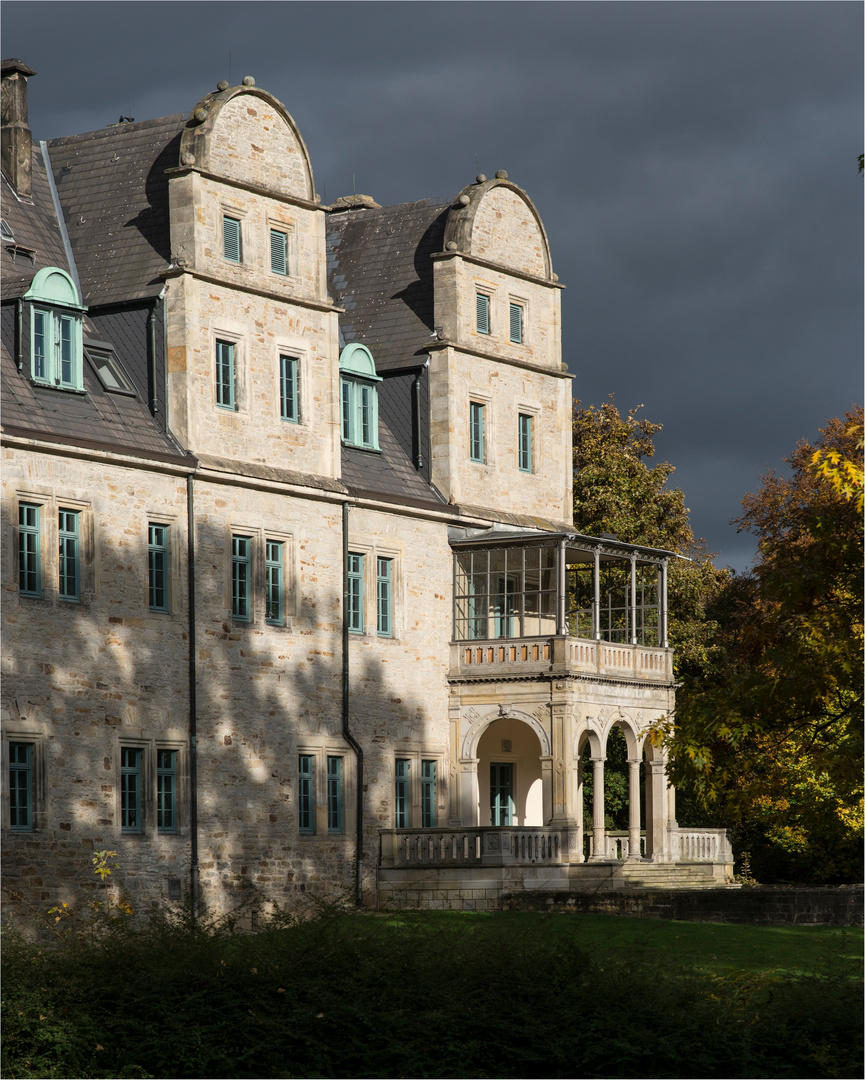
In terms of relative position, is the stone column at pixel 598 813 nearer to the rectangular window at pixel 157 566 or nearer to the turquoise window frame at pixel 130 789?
the turquoise window frame at pixel 130 789

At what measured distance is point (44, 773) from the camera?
1168 inches

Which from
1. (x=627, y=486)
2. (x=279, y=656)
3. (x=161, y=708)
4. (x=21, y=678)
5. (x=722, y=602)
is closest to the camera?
(x=21, y=678)

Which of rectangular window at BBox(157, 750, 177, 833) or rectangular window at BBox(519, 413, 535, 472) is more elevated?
rectangular window at BBox(519, 413, 535, 472)

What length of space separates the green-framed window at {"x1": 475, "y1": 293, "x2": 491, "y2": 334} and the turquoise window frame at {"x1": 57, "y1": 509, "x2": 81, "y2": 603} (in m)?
13.2

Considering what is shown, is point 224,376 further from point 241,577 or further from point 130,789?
point 130,789

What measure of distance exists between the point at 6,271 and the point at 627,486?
20.2 metres

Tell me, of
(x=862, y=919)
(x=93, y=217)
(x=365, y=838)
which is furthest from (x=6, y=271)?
(x=862, y=919)

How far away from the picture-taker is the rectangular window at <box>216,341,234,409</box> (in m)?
34.3

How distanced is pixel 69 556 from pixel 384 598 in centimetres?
881

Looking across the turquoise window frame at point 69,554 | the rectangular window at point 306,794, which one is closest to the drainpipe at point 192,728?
the turquoise window frame at point 69,554

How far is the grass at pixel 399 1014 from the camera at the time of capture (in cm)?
1664

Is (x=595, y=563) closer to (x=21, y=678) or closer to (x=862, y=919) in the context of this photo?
(x=862, y=919)

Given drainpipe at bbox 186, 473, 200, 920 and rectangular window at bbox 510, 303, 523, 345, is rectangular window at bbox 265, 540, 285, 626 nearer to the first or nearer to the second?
drainpipe at bbox 186, 473, 200, 920

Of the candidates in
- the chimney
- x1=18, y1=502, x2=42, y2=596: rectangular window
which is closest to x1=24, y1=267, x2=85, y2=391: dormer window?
x1=18, y1=502, x2=42, y2=596: rectangular window
